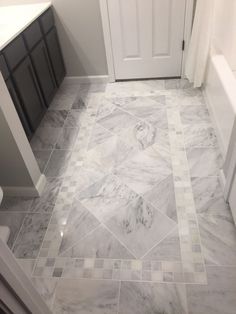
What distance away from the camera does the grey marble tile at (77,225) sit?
1498 millimetres

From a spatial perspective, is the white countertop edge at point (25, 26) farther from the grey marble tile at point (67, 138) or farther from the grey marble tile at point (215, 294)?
the grey marble tile at point (215, 294)

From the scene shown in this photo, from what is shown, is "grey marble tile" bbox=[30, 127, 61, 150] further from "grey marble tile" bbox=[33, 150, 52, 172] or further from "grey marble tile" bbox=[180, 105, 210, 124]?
"grey marble tile" bbox=[180, 105, 210, 124]

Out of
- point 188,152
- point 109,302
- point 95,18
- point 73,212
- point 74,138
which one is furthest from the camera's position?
point 95,18

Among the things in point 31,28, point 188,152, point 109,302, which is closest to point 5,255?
point 109,302

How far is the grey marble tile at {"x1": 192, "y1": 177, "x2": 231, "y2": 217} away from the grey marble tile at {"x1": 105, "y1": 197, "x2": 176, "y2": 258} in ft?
0.74

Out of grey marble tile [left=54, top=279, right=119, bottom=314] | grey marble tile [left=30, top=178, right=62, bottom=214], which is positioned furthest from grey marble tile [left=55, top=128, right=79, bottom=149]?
grey marble tile [left=54, top=279, right=119, bottom=314]

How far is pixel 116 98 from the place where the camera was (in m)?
2.67

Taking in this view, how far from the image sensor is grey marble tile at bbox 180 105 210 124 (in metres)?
2.25

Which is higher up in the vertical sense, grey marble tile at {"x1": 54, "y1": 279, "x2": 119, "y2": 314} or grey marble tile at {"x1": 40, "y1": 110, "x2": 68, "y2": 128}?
grey marble tile at {"x1": 54, "y1": 279, "x2": 119, "y2": 314}

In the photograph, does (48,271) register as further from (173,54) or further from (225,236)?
(173,54)

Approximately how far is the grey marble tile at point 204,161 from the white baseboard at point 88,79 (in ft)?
4.66

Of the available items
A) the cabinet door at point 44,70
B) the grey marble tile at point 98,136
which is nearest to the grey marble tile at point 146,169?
the grey marble tile at point 98,136

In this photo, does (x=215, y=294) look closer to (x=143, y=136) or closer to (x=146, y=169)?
(x=146, y=169)

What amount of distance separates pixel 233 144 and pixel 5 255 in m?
1.27
